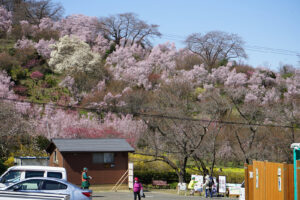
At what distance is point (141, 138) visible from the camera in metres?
46.2

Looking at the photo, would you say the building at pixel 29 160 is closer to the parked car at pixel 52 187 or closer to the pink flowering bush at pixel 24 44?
the parked car at pixel 52 187

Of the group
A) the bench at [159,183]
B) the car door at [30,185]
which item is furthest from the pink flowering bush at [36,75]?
the car door at [30,185]

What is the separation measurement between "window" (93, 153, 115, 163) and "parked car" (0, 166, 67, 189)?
15.8 meters

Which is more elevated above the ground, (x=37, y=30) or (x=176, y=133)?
(x=37, y=30)

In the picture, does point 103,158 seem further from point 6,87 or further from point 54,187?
point 6,87

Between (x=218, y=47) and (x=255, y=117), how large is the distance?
3844cm

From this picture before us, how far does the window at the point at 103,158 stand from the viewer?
34.7m

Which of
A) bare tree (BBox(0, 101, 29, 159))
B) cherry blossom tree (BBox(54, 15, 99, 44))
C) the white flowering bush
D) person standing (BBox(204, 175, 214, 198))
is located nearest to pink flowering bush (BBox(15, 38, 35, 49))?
the white flowering bush

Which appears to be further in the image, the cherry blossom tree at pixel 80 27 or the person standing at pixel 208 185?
the cherry blossom tree at pixel 80 27

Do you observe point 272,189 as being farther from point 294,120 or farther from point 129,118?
point 129,118

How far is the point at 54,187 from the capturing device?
16234 millimetres

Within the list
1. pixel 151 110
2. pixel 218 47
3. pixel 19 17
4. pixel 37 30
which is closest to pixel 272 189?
pixel 151 110

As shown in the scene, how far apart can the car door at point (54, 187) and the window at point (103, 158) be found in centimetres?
1842

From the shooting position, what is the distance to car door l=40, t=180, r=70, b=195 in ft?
52.6
